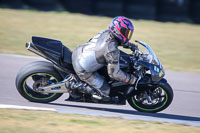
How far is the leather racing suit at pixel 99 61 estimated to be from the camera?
4962mm

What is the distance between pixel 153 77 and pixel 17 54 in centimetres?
473

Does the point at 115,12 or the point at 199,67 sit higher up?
the point at 115,12

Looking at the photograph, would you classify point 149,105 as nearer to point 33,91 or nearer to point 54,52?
point 54,52

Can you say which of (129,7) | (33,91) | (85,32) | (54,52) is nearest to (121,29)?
(54,52)

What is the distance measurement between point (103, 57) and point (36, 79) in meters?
1.20

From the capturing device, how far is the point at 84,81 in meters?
5.33

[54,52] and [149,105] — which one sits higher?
[54,52]

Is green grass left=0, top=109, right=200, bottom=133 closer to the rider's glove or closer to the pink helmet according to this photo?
the rider's glove

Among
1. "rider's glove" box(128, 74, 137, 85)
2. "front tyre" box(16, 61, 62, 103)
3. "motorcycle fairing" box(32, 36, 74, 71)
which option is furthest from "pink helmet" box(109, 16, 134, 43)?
"front tyre" box(16, 61, 62, 103)

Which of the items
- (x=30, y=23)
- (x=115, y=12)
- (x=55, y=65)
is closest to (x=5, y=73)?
(x=55, y=65)

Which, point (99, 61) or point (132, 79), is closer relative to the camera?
point (99, 61)

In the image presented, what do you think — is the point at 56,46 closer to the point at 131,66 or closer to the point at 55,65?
the point at 55,65

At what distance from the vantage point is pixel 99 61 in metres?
5.07

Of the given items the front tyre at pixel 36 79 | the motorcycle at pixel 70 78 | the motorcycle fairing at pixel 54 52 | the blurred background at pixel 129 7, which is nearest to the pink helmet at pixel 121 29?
the motorcycle at pixel 70 78
